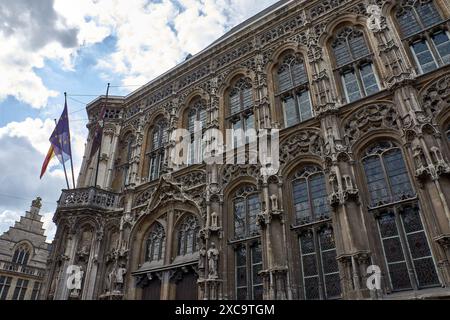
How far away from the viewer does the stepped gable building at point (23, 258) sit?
28.6 meters

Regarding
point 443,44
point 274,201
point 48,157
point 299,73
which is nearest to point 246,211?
point 274,201

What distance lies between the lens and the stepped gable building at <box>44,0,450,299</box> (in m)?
9.27

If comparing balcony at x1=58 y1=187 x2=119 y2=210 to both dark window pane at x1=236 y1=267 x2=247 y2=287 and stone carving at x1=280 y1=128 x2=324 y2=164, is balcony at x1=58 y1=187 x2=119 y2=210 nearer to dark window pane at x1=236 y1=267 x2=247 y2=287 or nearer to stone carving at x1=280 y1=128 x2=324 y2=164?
dark window pane at x1=236 y1=267 x2=247 y2=287

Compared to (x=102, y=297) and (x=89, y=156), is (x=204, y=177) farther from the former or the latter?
(x=89, y=156)

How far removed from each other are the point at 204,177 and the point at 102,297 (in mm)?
6534

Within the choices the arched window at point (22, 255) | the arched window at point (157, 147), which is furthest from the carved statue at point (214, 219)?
the arched window at point (22, 255)

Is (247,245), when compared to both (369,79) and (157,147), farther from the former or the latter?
(157,147)

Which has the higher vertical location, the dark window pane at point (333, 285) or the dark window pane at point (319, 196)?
the dark window pane at point (319, 196)

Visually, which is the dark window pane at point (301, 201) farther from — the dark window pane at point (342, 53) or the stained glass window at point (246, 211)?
the dark window pane at point (342, 53)

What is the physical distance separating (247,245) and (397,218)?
16.2 feet

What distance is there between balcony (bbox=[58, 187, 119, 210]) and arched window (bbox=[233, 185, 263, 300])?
6882mm

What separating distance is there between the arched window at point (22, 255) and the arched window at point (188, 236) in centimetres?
2405

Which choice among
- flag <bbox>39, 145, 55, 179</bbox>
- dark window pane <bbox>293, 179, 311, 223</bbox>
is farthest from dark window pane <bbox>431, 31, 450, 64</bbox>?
flag <bbox>39, 145, 55, 179</bbox>

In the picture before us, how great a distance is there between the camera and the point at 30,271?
3047 cm
